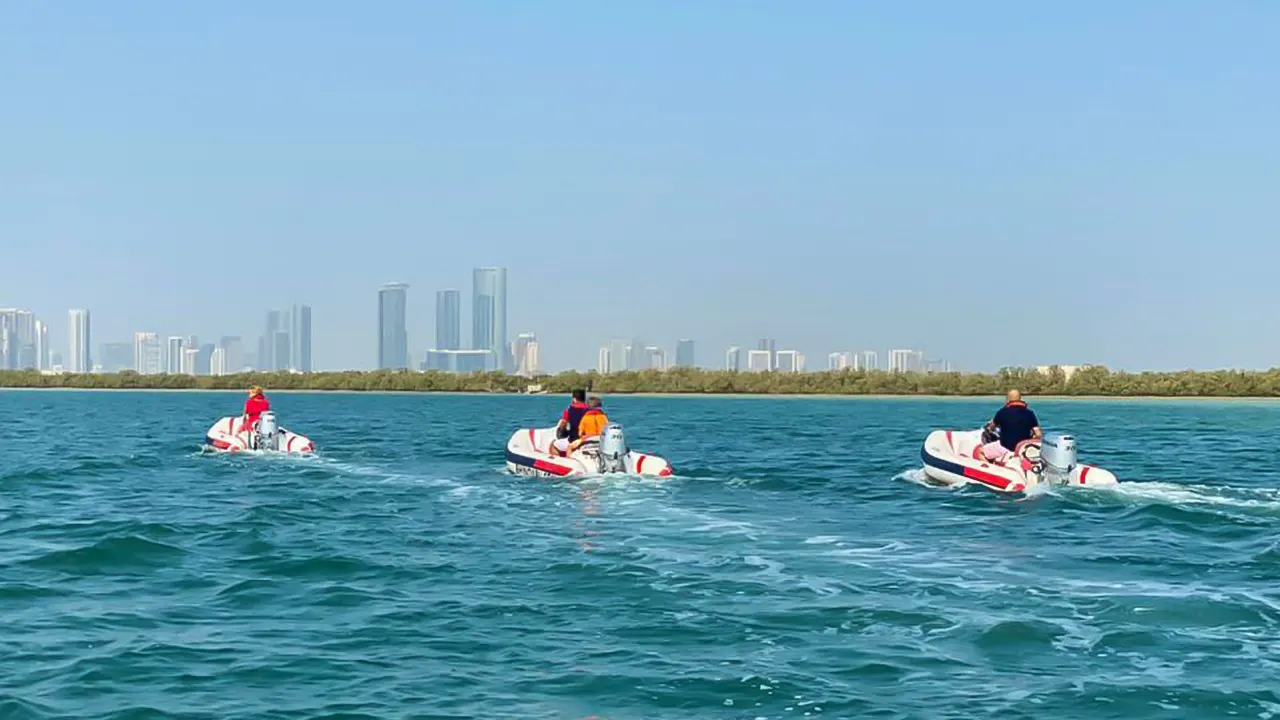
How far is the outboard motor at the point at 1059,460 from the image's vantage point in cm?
2289

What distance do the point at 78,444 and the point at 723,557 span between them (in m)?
30.3

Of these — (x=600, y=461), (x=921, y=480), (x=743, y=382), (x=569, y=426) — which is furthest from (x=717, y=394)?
(x=600, y=461)

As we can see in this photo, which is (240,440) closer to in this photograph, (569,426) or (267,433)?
(267,433)

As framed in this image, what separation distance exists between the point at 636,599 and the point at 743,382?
10513 cm

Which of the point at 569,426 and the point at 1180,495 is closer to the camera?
the point at 1180,495

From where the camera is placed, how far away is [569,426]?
2594 cm

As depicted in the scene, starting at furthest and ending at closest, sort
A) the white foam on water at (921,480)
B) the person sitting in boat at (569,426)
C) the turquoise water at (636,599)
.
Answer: the person sitting in boat at (569,426), the white foam on water at (921,480), the turquoise water at (636,599)

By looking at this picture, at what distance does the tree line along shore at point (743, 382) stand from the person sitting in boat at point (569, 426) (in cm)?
7299

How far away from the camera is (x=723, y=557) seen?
15.7 meters

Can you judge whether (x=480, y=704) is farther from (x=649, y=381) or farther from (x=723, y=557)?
(x=649, y=381)

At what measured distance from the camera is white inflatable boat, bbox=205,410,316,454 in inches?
1284

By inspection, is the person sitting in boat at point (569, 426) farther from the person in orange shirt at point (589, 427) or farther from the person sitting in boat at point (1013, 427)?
the person sitting in boat at point (1013, 427)

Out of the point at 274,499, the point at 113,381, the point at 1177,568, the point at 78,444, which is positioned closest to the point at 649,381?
the point at 113,381

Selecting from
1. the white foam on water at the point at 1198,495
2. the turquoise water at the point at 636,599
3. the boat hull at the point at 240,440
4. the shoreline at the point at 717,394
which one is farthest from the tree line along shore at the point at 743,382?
the turquoise water at the point at 636,599
